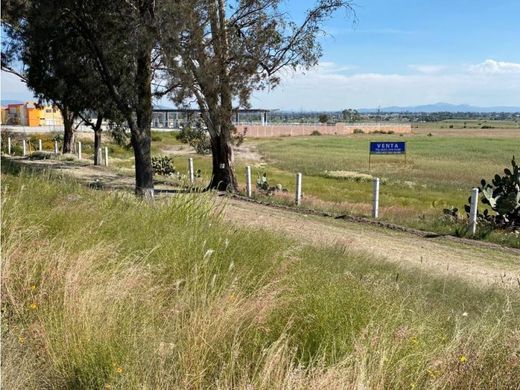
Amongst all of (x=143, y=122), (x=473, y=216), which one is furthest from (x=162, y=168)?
(x=473, y=216)

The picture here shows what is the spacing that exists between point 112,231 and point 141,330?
264 centimetres

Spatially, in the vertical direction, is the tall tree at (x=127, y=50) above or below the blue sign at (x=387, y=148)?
above

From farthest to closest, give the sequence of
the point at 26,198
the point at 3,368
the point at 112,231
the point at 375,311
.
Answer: the point at 26,198, the point at 112,231, the point at 375,311, the point at 3,368

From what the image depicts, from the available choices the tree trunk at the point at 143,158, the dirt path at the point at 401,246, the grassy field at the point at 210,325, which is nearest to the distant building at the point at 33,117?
the tree trunk at the point at 143,158

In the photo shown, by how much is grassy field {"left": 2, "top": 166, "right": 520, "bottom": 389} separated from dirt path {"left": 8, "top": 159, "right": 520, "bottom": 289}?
3940 millimetres

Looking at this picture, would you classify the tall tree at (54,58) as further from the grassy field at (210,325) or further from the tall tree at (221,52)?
the grassy field at (210,325)

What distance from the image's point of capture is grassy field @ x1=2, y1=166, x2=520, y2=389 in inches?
121

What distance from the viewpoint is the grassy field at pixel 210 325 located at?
306cm

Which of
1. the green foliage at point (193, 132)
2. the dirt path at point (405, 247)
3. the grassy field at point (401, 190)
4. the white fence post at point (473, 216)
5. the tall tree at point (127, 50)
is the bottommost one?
the grassy field at point (401, 190)

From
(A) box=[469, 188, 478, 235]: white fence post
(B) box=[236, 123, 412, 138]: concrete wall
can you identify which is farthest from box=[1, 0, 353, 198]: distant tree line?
(B) box=[236, 123, 412, 138]: concrete wall

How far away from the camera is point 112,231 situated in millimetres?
6023

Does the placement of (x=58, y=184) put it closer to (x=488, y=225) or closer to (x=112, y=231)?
(x=112, y=231)

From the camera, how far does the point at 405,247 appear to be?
13.3m

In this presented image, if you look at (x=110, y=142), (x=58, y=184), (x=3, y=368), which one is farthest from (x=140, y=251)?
(x=110, y=142)
